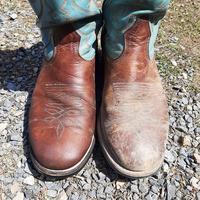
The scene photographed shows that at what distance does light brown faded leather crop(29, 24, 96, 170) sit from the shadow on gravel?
0.50ft

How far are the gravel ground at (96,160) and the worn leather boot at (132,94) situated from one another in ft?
0.45

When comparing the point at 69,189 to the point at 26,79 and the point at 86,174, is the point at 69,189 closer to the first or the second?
the point at 86,174

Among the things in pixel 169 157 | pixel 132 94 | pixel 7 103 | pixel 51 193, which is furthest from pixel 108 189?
pixel 7 103

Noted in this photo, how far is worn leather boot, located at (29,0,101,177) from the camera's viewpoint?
1029mm

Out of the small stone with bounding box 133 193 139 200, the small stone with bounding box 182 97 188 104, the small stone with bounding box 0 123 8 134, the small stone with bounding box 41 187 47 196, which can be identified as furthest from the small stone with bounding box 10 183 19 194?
the small stone with bounding box 182 97 188 104

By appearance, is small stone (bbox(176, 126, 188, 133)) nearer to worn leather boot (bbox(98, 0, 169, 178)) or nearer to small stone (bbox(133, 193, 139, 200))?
worn leather boot (bbox(98, 0, 169, 178))

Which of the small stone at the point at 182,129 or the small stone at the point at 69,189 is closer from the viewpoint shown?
the small stone at the point at 69,189

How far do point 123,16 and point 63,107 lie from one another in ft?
2.04

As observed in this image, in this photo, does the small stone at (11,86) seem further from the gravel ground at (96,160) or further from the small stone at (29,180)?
the small stone at (29,180)

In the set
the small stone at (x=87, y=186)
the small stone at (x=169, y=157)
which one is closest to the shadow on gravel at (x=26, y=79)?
the small stone at (x=87, y=186)

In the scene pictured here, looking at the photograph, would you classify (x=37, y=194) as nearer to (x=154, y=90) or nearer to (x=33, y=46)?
(x=154, y=90)

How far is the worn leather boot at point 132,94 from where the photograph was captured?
1045mm

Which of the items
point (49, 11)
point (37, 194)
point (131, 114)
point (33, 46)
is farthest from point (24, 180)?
point (33, 46)

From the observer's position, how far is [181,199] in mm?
1085
